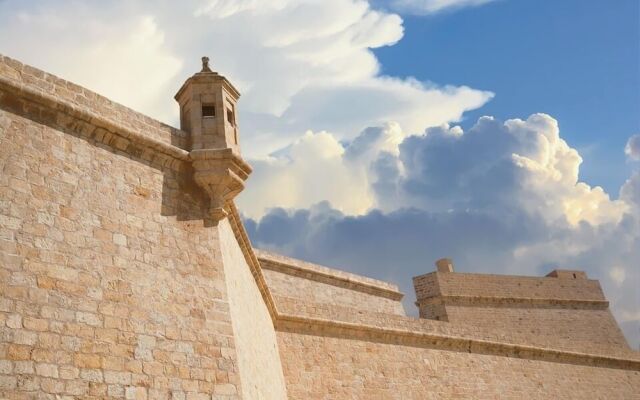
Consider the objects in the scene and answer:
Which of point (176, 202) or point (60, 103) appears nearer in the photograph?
point (60, 103)

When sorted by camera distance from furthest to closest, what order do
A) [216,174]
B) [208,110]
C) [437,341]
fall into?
[437,341] < [208,110] < [216,174]

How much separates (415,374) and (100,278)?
8498 mm

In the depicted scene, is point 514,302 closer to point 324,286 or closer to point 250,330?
point 324,286

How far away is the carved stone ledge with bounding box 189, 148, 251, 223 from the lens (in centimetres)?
703

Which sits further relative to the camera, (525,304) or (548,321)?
(548,321)

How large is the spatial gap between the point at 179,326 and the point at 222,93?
3.33 meters

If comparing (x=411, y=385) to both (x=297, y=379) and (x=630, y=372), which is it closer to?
(x=297, y=379)

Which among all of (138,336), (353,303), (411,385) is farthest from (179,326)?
(353,303)

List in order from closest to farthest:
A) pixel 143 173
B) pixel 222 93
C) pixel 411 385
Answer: pixel 143 173 → pixel 222 93 → pixel 411 385

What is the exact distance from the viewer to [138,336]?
5.61 metres

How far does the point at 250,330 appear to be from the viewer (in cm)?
784

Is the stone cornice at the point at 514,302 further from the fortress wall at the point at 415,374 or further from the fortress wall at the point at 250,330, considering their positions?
the fortress wall at the point at 250,330

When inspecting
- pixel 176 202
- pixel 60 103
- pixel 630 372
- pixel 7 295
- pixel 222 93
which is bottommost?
pixel 630 372

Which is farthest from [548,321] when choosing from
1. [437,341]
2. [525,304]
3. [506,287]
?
[437,341]
